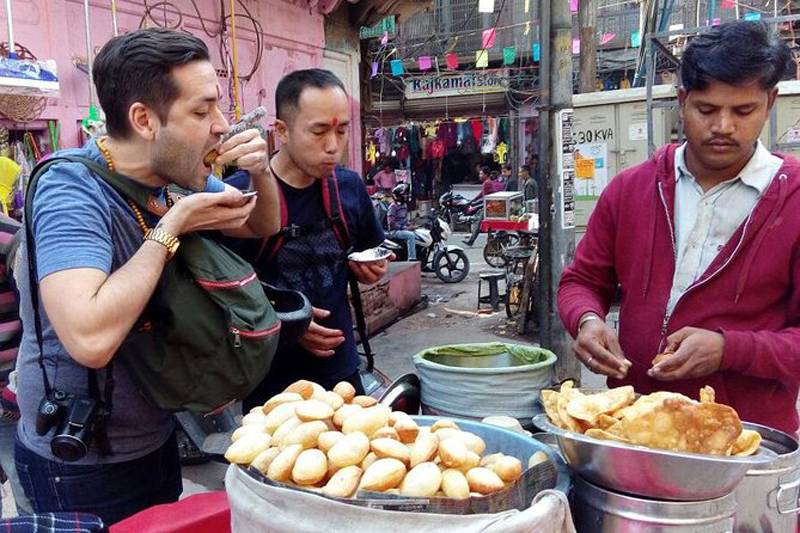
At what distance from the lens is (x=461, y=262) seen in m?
12.4

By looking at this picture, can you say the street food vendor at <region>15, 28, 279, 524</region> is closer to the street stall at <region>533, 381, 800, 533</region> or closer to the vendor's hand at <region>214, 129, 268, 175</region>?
the vendor's hand at <region>214, 129, 268, 175</region>

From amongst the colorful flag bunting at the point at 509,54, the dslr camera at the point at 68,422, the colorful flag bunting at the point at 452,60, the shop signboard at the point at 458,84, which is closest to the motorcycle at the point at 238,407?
the dslr camera at the point at 68,422

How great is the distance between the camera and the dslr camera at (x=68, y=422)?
143 cm

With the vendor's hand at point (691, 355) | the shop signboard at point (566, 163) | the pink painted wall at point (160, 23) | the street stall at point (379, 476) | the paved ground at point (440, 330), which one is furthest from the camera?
the paved ground at point (440, 330)

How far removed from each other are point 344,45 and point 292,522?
26.7 feet

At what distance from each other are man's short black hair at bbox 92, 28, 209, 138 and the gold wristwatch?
0.84 ft

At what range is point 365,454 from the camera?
3.76ft

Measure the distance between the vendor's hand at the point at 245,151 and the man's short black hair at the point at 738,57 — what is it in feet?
3.67

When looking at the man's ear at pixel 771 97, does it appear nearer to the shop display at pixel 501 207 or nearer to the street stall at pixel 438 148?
the shop display at pixel 501 207

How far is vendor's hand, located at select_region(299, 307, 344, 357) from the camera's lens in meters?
2.12

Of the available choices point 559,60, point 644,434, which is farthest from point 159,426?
point 559,60

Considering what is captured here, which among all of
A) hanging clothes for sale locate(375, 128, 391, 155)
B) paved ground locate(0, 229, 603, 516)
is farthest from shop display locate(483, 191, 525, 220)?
hanging clothes for sale locate(375, 128, 391, 155)

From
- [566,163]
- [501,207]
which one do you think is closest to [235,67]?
[566,163]

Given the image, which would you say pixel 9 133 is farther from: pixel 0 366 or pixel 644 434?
pixel 644 434
